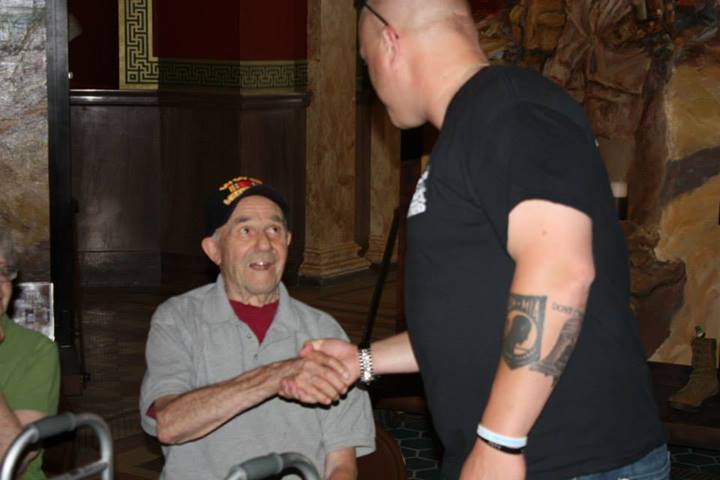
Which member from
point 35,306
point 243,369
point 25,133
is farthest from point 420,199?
point 25,133

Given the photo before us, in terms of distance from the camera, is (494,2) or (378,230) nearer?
(494,2)

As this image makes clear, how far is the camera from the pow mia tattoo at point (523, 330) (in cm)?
212

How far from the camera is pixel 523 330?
2141 mm

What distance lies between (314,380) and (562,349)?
93cm

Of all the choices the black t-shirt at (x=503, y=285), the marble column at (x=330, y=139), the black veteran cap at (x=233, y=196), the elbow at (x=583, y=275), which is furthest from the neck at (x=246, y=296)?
the marble column at (x=330, y=139)

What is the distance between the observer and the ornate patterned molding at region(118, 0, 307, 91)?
9250 millimetres

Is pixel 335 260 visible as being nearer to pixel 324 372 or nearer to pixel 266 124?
→ pixel 266 124

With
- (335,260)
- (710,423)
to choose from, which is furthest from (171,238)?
(710,423)

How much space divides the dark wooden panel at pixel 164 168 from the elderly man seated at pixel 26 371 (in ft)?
19.6

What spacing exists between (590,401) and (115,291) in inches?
301

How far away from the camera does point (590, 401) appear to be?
229 centimetres

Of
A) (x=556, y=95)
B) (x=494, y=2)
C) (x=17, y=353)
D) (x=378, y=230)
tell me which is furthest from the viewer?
(x=378, y=230)

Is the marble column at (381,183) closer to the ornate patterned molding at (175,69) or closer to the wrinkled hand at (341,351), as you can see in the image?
the ornate patterned molding at (175,69)

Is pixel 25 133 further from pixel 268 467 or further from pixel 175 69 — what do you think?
pixel 268 467
